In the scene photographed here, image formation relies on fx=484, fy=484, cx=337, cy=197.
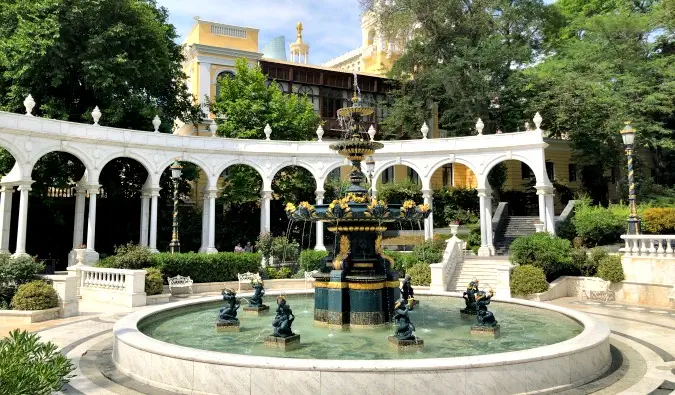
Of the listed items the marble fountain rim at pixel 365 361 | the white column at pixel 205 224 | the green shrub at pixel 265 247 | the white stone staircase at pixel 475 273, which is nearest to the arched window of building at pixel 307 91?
the white column at pixel 205 224

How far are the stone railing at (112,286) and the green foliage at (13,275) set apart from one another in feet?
7.77

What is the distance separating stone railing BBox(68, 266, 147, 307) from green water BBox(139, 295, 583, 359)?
4.82 meters

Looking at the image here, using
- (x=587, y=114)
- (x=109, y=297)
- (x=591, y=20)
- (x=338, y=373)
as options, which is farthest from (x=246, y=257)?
(x=591, y=20)

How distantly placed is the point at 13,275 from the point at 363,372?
13.7m

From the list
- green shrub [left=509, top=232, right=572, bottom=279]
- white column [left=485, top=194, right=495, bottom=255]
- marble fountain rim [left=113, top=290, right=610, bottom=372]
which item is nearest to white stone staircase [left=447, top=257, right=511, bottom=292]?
green shrub [left=509, top=232, right=572, bottom=279]

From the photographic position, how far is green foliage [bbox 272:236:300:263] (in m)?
24.4

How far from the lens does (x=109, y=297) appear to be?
17.3 meters

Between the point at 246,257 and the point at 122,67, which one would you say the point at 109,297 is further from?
the point at 122,67

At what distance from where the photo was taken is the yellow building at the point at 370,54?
4359 cm

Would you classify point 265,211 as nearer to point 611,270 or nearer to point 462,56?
point 611,270

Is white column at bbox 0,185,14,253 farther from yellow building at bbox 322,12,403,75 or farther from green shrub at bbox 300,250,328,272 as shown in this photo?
yellow building at bbox 322,12,403,75

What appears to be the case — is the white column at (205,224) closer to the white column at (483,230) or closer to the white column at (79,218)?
the white column at (79,218)

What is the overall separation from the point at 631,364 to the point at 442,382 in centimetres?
442

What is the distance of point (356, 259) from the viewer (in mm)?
11102
